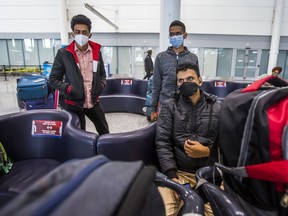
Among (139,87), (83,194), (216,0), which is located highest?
(216,0)

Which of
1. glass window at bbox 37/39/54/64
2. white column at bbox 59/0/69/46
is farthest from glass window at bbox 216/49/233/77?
glass window at bbox 37/39/54/64

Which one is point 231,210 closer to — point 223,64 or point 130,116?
point 130,116

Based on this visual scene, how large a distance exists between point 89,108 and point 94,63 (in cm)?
47

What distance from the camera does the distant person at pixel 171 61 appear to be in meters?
2.19

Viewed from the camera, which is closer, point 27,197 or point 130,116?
point 27,197

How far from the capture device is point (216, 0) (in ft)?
37.1

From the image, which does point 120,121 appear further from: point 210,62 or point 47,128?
point 210,62

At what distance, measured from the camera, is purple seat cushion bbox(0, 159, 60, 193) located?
60.3 inches

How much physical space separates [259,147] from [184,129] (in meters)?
0.83

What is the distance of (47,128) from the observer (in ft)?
6.38

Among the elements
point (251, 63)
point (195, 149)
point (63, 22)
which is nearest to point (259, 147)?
point (195, 149)

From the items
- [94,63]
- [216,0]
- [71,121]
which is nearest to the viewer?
[71,121]

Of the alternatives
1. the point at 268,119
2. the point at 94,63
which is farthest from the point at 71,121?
the point at 268,119

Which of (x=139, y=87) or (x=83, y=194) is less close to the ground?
(x=83, y=194)
